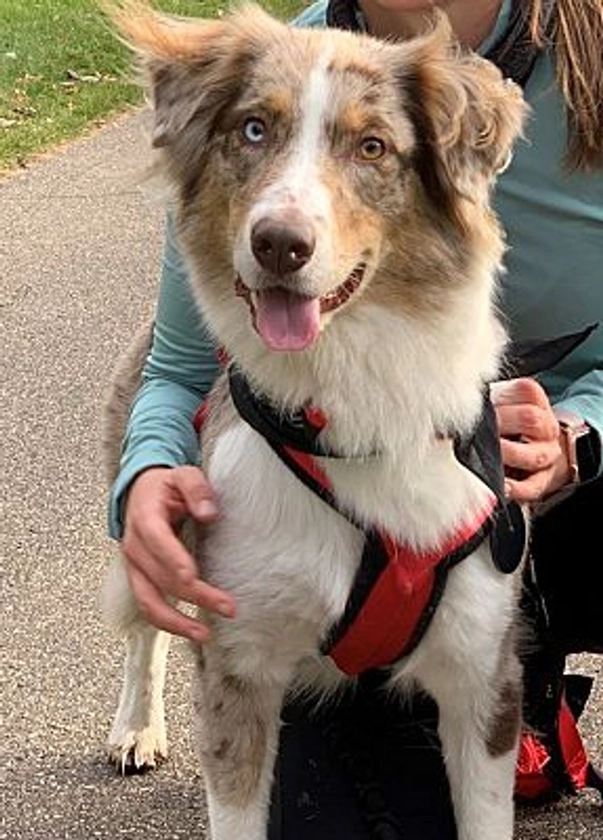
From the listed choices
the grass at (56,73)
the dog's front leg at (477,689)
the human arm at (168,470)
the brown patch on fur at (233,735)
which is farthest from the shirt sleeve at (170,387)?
the grass at (56,73)

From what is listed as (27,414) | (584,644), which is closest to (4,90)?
(27,414)

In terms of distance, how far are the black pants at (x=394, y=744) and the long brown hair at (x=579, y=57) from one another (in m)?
0.74

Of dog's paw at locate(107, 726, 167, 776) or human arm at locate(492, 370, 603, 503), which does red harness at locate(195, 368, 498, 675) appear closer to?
human arm at locate(492, 370, 603, 503)

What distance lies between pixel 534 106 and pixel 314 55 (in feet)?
1.80

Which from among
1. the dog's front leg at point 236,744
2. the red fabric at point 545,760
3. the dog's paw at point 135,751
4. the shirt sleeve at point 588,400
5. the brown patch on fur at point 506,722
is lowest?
the dog's paw at point 135,751

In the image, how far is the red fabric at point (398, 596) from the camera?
2.79 meters

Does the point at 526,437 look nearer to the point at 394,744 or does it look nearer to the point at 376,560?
the point at 376,560

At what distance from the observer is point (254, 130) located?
2633mm

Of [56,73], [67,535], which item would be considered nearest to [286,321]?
[67,535]

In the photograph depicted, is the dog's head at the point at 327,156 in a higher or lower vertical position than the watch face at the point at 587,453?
higher

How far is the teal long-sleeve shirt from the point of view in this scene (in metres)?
3.04

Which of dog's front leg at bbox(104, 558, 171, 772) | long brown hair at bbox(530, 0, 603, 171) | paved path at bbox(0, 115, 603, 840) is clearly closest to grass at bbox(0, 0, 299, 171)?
paved path at bbox(0, 115, 603, 840)

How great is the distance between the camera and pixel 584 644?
3521 mm

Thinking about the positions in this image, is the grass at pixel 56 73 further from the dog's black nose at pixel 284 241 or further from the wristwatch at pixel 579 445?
the dog's black nose at pixel 284 241
